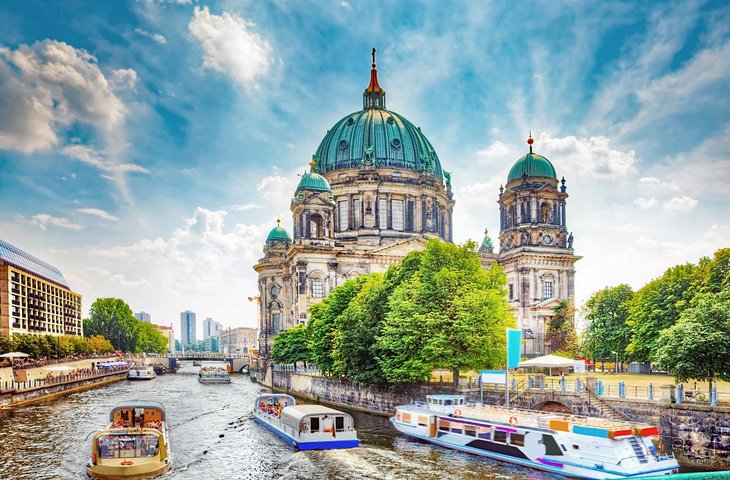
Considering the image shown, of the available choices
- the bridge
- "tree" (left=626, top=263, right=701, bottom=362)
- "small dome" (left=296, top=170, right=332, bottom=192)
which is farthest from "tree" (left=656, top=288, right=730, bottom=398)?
the bridge

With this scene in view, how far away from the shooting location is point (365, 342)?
63.2 meters

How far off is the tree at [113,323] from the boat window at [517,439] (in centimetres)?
14666

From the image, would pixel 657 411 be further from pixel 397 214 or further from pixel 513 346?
pixel 397 214

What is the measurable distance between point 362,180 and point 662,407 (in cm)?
8297

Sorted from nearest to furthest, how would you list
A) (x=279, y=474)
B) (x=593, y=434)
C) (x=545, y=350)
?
(x=593, y=434) < (x=279, y=474) < (x=545, y=350)

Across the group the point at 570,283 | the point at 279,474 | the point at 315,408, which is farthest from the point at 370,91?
the point at 279,474

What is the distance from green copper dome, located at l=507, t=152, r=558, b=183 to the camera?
102 meters

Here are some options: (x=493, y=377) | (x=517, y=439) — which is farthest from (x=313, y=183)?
(x=517, y=439)

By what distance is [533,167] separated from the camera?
102 m

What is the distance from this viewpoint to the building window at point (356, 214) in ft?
390

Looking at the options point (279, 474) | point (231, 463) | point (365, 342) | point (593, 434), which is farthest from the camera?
point (365, 342)

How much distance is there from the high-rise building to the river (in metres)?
55.2

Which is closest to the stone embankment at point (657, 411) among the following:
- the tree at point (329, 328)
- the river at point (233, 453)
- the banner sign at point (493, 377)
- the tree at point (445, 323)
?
the banner sign at point (493, 377)

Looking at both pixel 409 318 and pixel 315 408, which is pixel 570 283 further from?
pixel 315 408
